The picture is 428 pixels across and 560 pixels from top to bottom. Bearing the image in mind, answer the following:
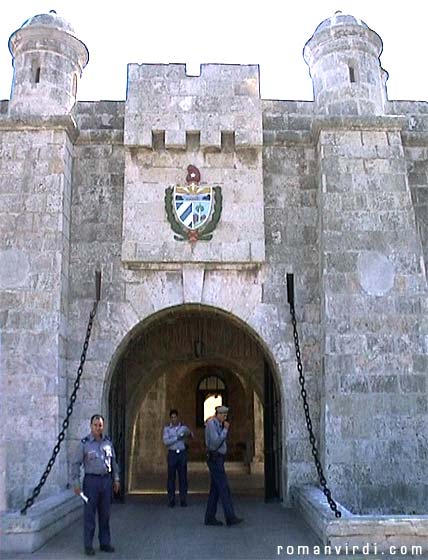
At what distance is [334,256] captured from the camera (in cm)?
775

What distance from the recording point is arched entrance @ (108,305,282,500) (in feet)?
27.9

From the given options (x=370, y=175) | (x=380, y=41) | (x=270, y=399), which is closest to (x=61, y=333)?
(x=270, y=399)

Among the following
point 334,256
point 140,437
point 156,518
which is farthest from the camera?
point 140,437

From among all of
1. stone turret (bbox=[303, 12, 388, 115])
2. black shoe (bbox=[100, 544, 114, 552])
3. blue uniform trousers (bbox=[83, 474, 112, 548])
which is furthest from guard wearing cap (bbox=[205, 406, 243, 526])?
stone turret (bbox=[303, 12, 388, 115])

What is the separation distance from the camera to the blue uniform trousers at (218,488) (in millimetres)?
6598

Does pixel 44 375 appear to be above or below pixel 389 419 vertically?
above

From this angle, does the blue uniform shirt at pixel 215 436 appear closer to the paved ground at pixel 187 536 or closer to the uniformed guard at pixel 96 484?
the paved ground at pixel 187 536

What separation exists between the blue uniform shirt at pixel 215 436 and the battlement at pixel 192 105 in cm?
347

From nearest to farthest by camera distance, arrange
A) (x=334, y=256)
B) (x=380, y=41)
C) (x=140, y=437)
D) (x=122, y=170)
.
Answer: (x=334, y=256) < (x=122, y=170) < (x=380, y=41) < (x=140, y=437)

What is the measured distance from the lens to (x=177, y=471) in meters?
8.40

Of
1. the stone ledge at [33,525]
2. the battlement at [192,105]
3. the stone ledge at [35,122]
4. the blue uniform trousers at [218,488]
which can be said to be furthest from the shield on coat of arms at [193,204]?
the stone ledge at [33,525]

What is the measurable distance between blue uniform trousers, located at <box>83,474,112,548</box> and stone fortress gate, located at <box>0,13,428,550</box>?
1436 millimetres

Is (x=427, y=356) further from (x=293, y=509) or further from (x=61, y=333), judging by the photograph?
(x=61, y=333)

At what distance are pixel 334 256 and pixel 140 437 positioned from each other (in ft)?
30.2
